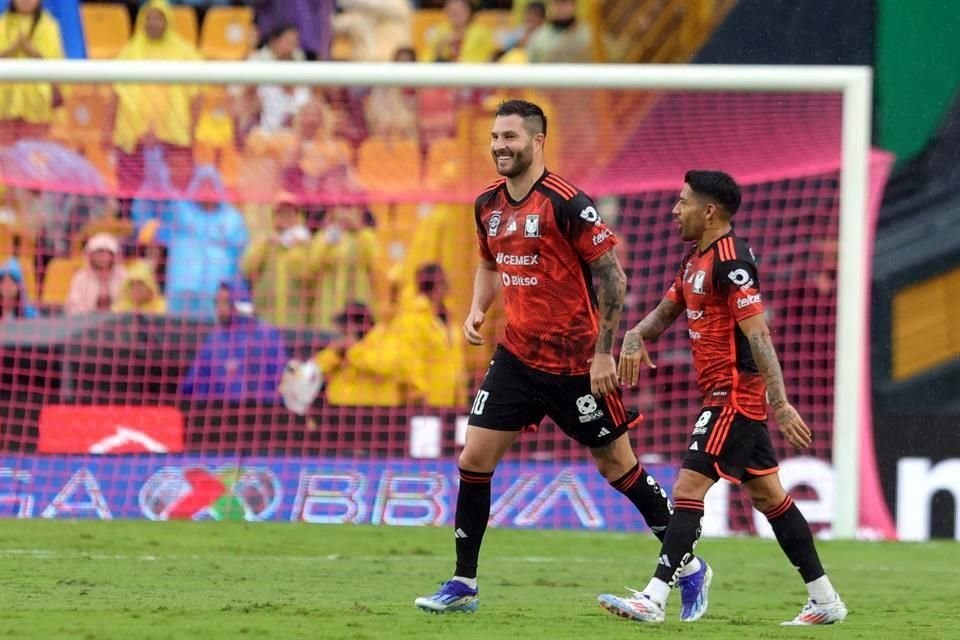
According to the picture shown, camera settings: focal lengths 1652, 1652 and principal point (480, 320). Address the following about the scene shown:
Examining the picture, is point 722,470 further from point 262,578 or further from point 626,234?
point 626,234

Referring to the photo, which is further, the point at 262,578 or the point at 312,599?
the point at 262,578

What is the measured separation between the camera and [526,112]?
7.47 m

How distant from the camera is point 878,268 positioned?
14938 millimetres

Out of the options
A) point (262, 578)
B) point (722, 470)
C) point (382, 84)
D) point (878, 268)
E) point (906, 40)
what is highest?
point (906, 40)

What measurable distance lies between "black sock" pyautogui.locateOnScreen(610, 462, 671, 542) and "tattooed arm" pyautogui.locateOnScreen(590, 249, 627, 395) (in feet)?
1.70

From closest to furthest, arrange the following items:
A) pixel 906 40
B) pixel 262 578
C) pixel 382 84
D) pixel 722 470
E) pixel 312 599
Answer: pixel 722 470, pixel 312 599, pixel 262 578, pixel 382 84, pixel 906 40

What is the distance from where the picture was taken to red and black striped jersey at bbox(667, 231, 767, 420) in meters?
7.34

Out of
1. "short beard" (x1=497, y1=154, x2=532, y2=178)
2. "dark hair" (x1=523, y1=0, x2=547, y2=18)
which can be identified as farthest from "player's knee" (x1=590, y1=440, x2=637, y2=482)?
"dark hair" (x1=523, y1=0, x2=547, y2=18)

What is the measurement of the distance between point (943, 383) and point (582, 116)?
164 inches

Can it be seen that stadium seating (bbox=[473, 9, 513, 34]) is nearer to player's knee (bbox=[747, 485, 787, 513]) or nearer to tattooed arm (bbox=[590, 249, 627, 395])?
tattooed arm (bbox=[590, 249, 627, 395])

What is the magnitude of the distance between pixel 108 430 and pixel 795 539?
6952mm

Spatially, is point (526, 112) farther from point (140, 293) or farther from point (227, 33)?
point (227, 33)

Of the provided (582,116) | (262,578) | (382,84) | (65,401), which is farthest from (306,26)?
(262,578)

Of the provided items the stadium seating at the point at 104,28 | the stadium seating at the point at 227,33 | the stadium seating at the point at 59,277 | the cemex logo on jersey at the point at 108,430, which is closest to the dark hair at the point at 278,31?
the stadium seating at the point at 227,33
